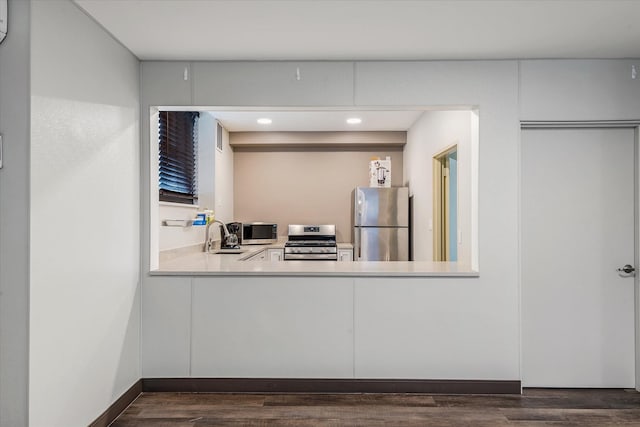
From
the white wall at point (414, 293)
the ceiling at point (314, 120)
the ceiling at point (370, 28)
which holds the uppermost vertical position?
the ceiling at point (314, 120)

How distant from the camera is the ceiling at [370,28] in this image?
2379mm

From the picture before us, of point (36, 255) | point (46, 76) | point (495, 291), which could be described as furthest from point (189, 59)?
point (495, 291)

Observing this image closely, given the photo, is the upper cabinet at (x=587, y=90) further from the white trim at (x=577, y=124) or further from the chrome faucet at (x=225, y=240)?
the chrome faucet at (x=225, y=240)

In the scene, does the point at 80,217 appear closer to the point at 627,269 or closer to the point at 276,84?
the point at 276,84

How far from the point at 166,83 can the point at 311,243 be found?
317 cm

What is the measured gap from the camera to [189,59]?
3.20 metres

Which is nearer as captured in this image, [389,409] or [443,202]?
[389,409]

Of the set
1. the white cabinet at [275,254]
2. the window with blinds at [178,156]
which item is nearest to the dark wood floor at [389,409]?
the window with blinds at [178,156]

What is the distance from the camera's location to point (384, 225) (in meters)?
5.78

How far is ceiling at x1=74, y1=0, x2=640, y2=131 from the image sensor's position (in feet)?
7.80

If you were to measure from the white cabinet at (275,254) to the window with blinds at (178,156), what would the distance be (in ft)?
3.80

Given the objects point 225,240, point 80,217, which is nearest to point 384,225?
point 225,240

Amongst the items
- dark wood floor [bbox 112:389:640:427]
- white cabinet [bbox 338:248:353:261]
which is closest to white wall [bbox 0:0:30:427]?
dark wood floor [bbox 112:389:640:427]

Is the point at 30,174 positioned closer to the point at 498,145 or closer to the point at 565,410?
the point at 498,145
